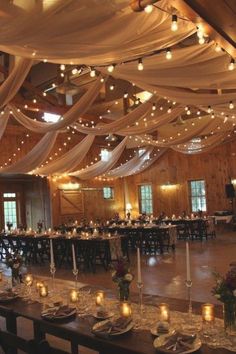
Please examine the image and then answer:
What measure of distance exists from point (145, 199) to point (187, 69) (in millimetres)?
12538

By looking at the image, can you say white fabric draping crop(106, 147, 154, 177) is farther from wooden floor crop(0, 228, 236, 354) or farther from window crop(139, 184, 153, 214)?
wooden floor crop(0, 228, 236, 354)

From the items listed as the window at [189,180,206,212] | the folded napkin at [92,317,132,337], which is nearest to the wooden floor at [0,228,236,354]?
the folded napkin at [92,317,132,337]

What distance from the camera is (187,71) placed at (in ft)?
16.4

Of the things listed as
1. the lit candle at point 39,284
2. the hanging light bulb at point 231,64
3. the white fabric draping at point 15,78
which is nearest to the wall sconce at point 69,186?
the white fabric draping at point 15,78

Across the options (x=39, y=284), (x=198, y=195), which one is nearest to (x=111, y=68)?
(x=39, y=284)

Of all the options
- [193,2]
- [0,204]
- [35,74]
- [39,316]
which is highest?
[35,74]

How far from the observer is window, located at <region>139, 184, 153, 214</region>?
17.1 m

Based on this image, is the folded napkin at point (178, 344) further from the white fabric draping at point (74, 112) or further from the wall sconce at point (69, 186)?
the wall sconce at point (69, 186)

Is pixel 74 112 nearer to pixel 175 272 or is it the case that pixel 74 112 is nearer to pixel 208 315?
pixel 175 272

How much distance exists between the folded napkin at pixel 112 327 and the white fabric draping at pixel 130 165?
12395mm

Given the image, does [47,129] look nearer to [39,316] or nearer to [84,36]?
[84,36]

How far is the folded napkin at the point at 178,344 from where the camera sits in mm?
2164

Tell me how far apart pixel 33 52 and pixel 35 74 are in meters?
9.21

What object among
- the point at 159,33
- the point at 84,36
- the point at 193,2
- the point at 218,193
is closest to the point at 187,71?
the point at 159,33
